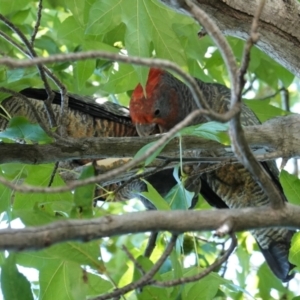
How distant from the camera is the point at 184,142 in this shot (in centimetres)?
175

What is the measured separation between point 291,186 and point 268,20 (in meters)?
0.44

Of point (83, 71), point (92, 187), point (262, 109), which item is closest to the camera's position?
point (92, 187)

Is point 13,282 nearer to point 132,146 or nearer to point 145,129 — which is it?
point 132,146

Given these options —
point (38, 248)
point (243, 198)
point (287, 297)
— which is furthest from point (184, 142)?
point (287, 297)

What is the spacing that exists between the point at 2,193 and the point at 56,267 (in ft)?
1.15

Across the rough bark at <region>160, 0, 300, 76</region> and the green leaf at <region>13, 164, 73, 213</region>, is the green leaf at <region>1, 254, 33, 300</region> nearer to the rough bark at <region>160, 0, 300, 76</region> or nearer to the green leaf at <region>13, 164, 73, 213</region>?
the green leaf at <region>13, 164, 73, 213</region>

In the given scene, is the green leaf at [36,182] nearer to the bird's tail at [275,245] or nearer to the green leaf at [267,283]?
the bird's tail at [275,245]

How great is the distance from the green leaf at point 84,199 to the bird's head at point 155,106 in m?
1.56

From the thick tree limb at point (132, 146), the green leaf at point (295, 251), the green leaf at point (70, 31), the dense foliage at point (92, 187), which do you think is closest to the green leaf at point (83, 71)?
the dense foliage at point (92, 187)

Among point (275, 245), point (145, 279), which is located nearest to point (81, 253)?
point (145, 279)

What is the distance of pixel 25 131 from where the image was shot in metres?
1.63

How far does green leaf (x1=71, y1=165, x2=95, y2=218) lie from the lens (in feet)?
4.02

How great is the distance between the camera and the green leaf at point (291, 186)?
1662 mm

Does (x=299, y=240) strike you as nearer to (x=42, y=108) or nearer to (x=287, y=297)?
(x=42, y=108)
